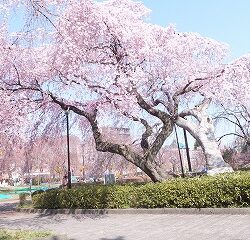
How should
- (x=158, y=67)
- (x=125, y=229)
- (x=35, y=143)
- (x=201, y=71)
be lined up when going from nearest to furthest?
(x=125, y=229) → (x=158, y=67) → (x=201, y=71) → (x=35, y=143)

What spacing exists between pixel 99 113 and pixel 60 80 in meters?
2.29

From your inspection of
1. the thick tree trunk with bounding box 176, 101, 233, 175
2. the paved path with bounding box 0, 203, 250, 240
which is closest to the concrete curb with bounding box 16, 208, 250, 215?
the paved path with bounding box 0, 203, 250, 240

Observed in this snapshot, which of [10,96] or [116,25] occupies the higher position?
[116,25]

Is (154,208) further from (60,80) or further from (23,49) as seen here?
(23,49)

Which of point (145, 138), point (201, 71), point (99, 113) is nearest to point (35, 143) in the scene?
point (99, 113)

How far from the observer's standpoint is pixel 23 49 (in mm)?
15062

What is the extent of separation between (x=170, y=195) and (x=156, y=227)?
2761mm

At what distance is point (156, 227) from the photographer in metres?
10.3

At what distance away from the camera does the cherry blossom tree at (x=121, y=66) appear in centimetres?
1367

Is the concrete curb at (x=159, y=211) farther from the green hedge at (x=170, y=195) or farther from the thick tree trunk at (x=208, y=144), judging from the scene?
the thick tree trunk at (x=208, y=144)

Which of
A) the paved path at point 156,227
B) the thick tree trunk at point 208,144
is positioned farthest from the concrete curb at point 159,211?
the thick tree trunk at point 208,144

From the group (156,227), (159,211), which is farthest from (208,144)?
(156,227)

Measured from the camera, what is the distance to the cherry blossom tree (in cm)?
1367

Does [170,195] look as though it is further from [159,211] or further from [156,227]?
[156,227]
